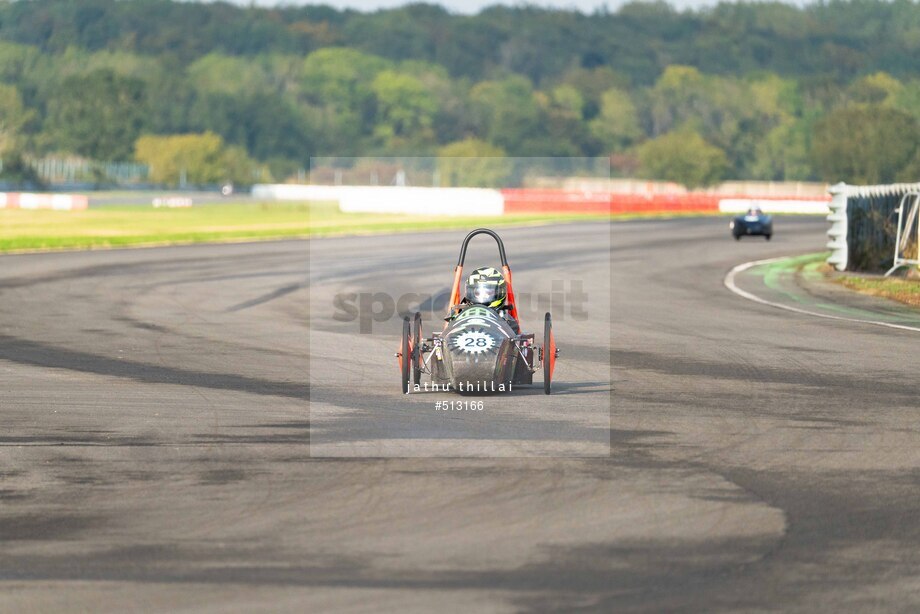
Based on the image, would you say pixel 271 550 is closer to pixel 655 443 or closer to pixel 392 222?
pixel 655 443

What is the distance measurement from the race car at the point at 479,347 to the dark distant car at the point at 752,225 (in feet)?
100

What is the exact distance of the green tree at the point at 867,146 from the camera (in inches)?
4181

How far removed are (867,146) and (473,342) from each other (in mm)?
101469

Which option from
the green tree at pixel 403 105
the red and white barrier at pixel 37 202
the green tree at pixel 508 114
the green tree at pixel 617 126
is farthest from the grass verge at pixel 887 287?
the green tree at pixel 403 105

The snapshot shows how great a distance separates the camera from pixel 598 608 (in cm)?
595

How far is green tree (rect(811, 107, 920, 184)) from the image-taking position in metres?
106

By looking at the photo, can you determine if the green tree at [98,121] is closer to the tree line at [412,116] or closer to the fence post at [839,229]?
the tree line at [412,116]

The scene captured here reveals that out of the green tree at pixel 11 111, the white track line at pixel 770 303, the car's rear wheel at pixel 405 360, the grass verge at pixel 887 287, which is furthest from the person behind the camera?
the green tree at pixel 11 111

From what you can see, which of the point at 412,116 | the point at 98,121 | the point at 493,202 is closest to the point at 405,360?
the point at 493,202

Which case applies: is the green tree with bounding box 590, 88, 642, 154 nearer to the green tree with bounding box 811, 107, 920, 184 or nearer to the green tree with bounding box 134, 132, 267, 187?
the green tree with bounding box 811, 107, 920, 184

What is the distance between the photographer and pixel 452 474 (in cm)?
852

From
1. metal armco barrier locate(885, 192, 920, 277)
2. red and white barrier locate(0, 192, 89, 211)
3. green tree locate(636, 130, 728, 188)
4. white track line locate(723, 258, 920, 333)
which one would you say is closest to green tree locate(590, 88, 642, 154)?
green tree locate(636, 130, 728, 188)

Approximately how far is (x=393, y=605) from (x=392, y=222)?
44982 mm

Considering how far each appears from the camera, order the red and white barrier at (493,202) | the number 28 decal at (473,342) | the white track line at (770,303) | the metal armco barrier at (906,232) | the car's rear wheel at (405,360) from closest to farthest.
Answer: the number 28 decal at (473,342)
the car's rear wheel at (405,360)
the white track line at (770,303)
the metal armco barrier at (906,232)
the red and white barrier at (493,202)
